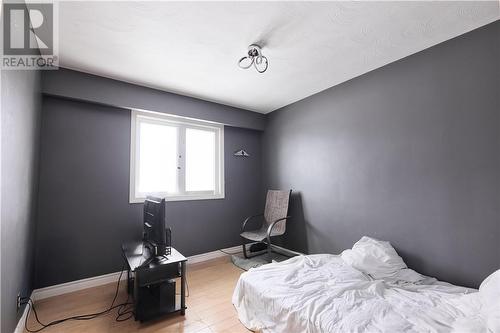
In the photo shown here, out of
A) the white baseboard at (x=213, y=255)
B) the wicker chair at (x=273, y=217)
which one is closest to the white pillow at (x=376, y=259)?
the wicker chair at (x=273, y=217)

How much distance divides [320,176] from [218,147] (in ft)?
5.75

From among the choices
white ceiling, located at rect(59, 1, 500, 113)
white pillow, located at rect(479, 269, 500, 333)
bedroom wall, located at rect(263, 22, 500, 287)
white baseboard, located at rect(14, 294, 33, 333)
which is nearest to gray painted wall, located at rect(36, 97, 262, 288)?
white baseboard, located at rect(14, 294, 33, 333)

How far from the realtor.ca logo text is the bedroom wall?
9.92 ft

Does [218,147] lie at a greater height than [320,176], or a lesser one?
greater

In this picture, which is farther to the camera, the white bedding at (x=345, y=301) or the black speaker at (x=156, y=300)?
the black speaker at (x=156, y=300)

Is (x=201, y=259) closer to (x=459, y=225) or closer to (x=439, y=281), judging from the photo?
(x=439, y=281)

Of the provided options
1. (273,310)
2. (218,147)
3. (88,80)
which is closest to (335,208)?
(273,310)

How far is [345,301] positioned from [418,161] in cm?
158

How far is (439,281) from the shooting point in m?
2.02

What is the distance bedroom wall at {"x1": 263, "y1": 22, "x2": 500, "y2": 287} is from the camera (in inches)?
73.0

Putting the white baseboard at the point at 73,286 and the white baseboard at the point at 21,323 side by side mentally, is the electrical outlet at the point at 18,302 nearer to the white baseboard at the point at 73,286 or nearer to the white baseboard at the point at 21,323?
the white baseboard at the point at 21,323

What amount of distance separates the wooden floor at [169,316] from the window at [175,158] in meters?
1.16

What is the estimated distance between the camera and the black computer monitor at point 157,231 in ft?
6.88

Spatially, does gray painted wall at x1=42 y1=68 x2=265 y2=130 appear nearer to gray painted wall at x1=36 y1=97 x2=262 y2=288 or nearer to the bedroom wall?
gray painted wall at x1=36 y1=97 x2=262 y2=288
